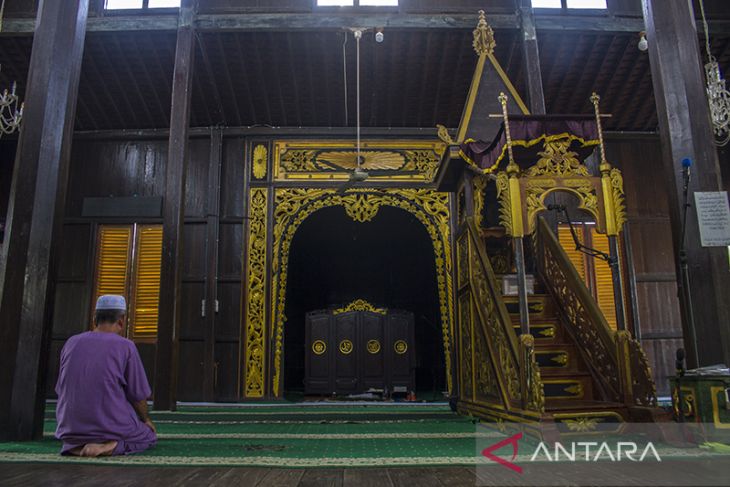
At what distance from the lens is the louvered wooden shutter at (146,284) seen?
23.1 ft

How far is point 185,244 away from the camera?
725cm

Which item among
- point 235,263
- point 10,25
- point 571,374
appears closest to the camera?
point 571,374

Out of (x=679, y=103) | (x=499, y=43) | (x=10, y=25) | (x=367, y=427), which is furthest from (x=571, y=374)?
(x=10, y=25)

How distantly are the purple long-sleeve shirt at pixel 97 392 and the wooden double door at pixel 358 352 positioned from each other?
193 inches

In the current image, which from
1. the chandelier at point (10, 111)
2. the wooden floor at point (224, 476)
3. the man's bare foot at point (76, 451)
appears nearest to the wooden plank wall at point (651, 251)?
the wooden floor at point (224, 476)

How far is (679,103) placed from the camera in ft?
10.7

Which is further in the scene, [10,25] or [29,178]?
[10,25]

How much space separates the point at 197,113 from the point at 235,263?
87.0 inches

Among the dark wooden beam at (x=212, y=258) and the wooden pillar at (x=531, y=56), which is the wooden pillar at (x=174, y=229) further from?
the wooden pillar at (x=531, y=56)

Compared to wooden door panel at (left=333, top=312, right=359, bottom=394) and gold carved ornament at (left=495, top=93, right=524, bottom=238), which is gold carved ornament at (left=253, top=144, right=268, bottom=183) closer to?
wooden door panel at (left=333, top=312, right=359, bottom=394)

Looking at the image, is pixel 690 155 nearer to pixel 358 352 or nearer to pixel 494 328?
pixel 494 328

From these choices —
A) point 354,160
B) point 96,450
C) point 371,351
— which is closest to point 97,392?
point 96,450

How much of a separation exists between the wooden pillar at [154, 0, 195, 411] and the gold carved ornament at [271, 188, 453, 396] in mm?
1792

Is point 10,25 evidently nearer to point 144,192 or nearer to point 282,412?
point 144,192
